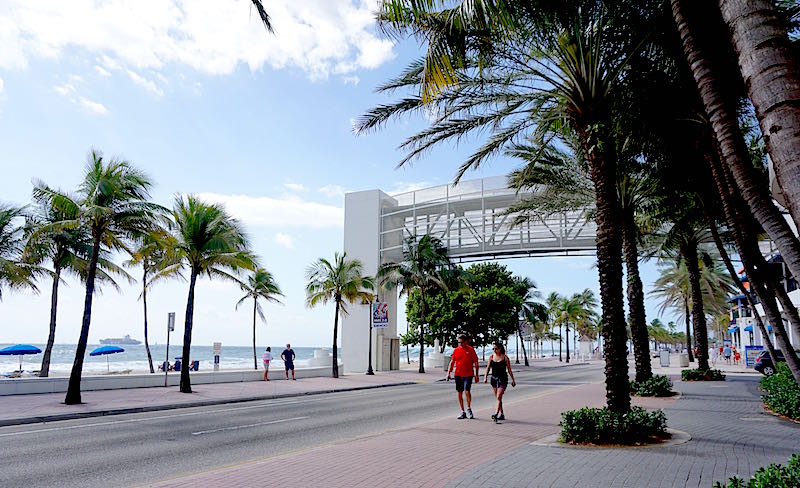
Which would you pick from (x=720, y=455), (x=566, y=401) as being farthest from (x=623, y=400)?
(x=566, y=401)

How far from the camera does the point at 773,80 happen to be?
3.49 m

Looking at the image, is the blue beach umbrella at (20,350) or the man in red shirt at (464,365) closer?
the man in red shirt at (464,365)

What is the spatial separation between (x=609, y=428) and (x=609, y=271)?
2813 millimetres

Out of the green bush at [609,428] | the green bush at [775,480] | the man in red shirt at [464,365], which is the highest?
the man in red shirt at [464,365]

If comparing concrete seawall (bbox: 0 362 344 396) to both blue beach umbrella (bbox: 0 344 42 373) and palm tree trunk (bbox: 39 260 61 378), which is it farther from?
blue beach umbrella (bbox: 0 344 42 373)

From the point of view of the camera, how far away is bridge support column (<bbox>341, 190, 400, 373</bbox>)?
40.0m

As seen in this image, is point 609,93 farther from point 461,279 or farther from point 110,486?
point 461,279

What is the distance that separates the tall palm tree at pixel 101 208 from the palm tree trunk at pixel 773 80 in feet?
60.4

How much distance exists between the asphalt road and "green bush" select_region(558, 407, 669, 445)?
14.3 feet

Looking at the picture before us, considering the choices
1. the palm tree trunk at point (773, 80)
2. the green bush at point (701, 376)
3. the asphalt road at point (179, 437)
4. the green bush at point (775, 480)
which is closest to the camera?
the palm tree trunk at point (773, 80)

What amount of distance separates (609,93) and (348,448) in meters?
8.22

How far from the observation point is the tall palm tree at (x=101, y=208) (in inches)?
730

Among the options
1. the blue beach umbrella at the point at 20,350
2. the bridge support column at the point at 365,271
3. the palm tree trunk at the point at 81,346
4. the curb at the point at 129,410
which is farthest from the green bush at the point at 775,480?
the blue beach umbrella at the point at 20,350

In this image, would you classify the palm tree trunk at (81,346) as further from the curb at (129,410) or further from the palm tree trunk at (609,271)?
the palm tree trunk at (609,271)
